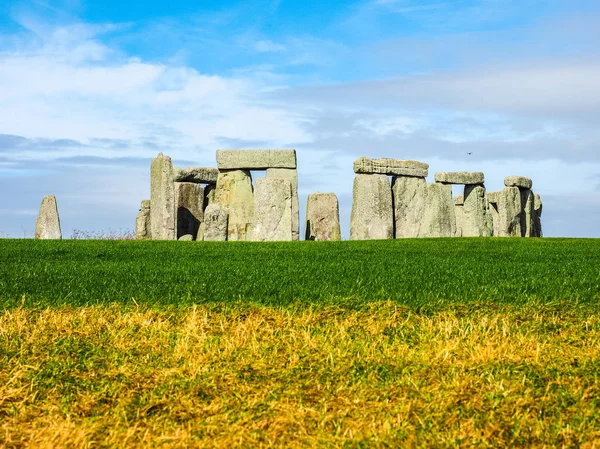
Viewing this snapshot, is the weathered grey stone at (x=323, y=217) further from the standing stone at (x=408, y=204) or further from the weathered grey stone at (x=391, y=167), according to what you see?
the standing stone at (x=408, y=204)

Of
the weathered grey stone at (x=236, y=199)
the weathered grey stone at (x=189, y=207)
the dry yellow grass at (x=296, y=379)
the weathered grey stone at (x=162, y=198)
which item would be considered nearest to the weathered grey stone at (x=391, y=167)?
the weathered grey stone at (x=236, y=199)

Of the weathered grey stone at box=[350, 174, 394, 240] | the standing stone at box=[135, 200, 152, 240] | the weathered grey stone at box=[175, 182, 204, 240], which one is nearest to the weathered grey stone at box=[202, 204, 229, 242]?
the weathered grey stone at box=[175, 182, 204, 240]

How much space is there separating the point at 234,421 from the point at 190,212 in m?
18.1

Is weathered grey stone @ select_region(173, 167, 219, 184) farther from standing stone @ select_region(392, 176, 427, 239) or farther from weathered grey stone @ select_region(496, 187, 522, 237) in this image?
weathered grey stone @ select_region(496, 187, 522, 237)

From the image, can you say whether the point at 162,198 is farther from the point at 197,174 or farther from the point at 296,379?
the point at 296,379

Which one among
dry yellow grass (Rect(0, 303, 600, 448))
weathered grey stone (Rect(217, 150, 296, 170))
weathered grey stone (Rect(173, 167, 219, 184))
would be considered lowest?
dry yellow grass (Rect(0, 303, 600, 448))

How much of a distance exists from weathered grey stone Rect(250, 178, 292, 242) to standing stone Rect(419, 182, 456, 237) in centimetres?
476

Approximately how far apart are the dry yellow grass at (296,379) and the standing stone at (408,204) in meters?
14.4

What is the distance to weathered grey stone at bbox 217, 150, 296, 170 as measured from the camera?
21.9 metres

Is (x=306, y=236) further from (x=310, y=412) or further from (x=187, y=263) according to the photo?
(x=310, y=412)

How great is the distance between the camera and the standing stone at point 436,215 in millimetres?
22656

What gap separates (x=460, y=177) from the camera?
23.8 m

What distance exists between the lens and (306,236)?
22.7 metres

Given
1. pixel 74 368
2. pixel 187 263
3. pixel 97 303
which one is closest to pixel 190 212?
pixel 187 263
